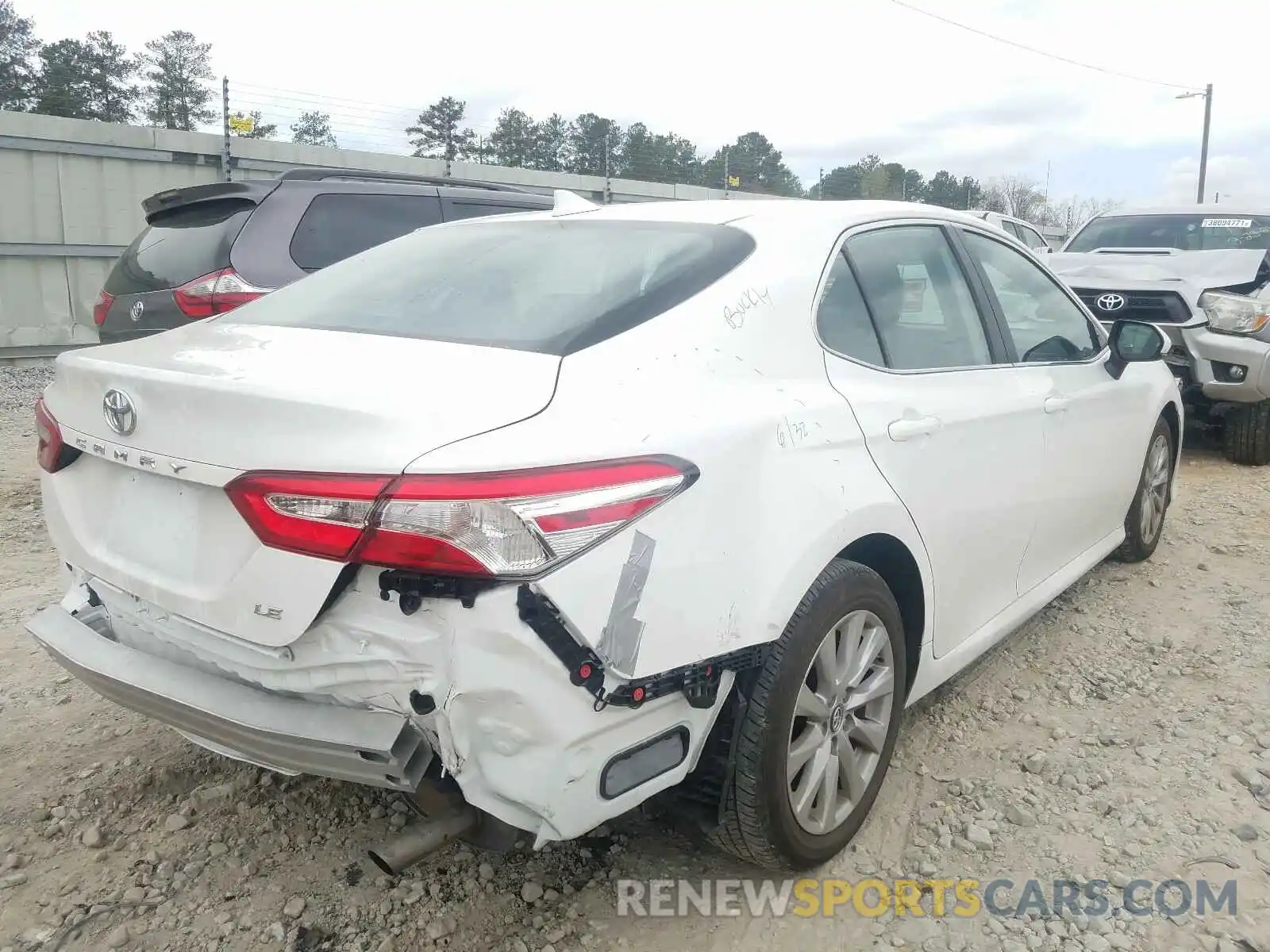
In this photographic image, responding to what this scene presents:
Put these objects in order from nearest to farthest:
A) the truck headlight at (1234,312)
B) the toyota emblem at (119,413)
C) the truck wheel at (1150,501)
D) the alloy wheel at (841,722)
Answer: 1. the toyota emblem at (119,413)
2. the alloy wheel at (841,722)
3. the truck wheel at (1150,501)
4. the truck headlight at (1234,312)

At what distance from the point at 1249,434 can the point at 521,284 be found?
253 inches

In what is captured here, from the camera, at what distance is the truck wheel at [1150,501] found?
14.6 ft

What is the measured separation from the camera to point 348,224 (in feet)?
19.2

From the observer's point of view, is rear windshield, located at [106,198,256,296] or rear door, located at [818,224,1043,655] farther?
rear windshield, located at [106,198,256,296]

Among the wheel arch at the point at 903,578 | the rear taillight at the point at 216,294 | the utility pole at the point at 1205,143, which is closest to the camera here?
the wheel arch at the point at 903,578

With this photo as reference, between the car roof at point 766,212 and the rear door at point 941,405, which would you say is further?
the car roof at point 766,212

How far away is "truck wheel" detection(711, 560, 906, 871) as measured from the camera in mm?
2094

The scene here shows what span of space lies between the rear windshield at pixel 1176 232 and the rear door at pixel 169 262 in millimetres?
6655

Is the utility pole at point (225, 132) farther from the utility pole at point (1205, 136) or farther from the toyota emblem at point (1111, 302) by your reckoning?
the utility pole at point (1205, 136)

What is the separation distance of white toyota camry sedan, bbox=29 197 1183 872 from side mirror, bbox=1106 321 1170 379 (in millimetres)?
1230

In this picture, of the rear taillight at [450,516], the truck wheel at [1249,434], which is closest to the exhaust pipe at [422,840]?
the rear taillight at [450,516]

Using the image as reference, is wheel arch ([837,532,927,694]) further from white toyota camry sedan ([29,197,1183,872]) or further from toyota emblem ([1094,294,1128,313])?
toyota emblem ([1094,294,1128,313])

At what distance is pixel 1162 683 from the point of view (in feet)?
11.5

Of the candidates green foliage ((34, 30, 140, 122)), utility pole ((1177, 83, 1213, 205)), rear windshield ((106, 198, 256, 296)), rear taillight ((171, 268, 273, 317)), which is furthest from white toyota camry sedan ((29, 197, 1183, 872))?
utility pole ((1177, 83, 1213, 205))
